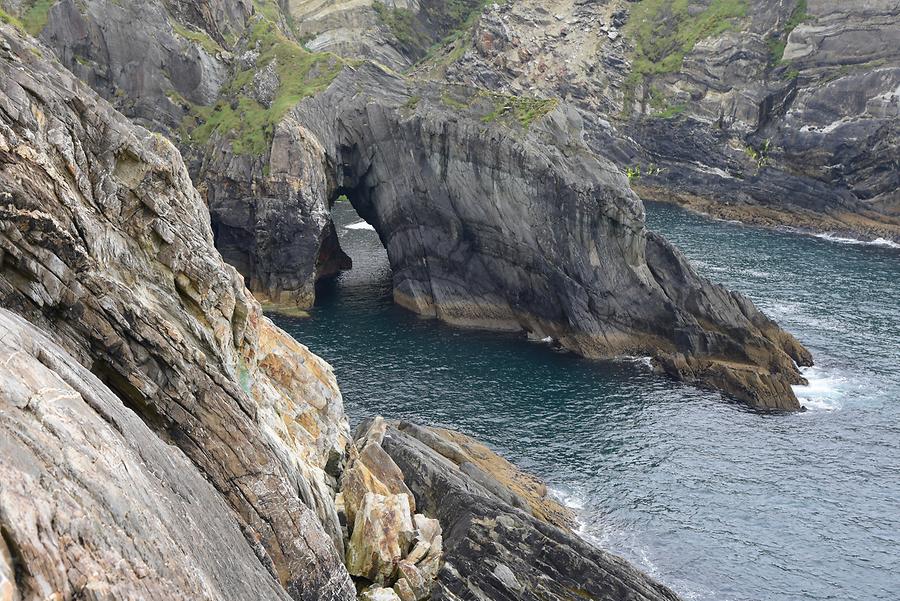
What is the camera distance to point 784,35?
530 ft

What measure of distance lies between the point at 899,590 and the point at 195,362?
141 ft

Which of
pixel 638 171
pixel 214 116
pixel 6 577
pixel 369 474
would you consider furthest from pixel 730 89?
pixel 6 577

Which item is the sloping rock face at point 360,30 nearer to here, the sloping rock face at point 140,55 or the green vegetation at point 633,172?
the green vegetation at point 633,172

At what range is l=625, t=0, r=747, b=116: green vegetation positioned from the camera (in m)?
173

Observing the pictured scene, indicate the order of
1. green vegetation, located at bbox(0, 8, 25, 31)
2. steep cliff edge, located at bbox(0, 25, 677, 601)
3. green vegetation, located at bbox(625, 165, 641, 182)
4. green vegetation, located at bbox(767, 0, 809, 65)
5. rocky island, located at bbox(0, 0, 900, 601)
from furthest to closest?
1. green vegetation, located at bbox(625, 165, 641, 182)
2. green vegetation, located at bbox(767, 0, 809, 65)
3. green vegetation, located at bbox(0, 8, 25, 31)
4. rocky island, located at bbox(0, 0, 900, 601)
5. steep cliff edge, located at bbox(0, 25, 677, 601)

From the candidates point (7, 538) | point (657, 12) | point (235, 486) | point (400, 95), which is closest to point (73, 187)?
point (235, 486)

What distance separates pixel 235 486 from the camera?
27.7 meters

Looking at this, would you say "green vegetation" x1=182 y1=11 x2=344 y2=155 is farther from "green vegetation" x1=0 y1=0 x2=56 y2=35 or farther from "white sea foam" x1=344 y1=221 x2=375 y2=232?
"white sea foam" x1=344 y1=221 x2=375 y2=232

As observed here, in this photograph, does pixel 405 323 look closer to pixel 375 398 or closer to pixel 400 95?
pixel 375 398

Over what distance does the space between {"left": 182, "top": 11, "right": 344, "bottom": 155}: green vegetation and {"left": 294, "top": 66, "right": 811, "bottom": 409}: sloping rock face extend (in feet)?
11.2

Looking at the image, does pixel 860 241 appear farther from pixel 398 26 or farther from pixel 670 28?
pixel 398 26

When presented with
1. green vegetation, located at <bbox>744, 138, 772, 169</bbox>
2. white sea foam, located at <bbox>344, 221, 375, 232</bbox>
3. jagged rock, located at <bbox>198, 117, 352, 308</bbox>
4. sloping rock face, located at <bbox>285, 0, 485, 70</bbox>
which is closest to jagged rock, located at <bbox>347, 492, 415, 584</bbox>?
jagged rock, located at <bbox>198, 117, 352, 308</bbox>

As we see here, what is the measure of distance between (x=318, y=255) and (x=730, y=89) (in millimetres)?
105944

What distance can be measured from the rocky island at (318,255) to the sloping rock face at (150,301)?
99 millimetres
